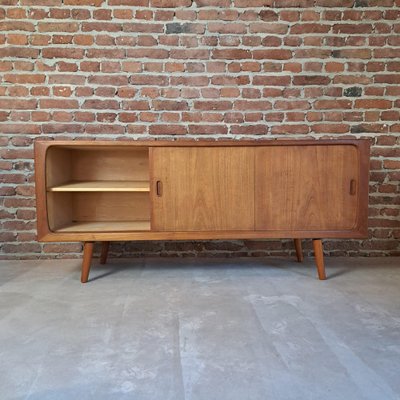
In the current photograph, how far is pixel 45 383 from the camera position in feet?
2.90

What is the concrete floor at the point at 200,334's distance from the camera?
0.87 metres

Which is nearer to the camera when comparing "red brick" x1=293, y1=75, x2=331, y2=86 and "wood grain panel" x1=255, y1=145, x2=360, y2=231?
"wood grain panel" x1=255, y1=145, x2=360, y2=231

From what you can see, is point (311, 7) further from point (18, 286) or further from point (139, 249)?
point (18, 286)

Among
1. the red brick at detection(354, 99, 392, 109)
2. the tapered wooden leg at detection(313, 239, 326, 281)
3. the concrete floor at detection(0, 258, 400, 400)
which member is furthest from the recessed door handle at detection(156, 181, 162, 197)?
the red brick at detection(354, 99, 392, 109)

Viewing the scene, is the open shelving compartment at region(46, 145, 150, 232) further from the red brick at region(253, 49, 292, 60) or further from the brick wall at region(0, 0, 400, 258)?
the red brick at region(253, 49, 292, 60)

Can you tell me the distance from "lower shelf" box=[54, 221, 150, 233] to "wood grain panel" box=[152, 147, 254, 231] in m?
0.15

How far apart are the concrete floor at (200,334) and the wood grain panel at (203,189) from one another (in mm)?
293

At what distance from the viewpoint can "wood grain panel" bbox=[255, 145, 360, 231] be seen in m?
1.61

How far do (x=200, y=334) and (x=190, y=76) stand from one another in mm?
1425

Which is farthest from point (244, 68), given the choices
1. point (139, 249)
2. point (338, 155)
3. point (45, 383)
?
point (45, 383)

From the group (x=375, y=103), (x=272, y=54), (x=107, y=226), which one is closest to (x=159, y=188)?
(x=107, y=226)

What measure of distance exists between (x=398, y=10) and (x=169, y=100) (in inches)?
54.8

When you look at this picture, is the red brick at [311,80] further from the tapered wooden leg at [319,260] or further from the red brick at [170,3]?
the tapered wooden leg at [319,260]

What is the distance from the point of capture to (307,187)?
5.31 ft
